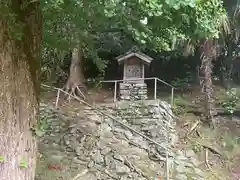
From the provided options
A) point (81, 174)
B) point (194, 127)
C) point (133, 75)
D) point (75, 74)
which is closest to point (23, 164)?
point (81, 174)

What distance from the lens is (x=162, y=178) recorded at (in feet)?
20.2

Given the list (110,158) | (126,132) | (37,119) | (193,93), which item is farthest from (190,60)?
(37,119)

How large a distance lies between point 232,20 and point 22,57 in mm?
7451

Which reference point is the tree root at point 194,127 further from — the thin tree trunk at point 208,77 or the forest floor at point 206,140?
the thin tree trunk at point 208,77

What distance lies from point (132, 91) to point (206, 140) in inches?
98.6

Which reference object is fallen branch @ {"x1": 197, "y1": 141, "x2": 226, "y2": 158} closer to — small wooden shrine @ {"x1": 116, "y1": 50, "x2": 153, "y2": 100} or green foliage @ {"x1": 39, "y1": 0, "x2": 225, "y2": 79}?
small wooden shrine @ {"x1": 116, "y1": 50, "x2": 153, "y2": 100}

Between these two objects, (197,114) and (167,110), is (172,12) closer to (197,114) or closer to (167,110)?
(167,110)

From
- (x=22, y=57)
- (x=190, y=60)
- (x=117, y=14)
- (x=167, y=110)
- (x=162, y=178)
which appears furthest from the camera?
(x=190, y=60)

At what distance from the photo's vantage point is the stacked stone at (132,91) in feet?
31.6

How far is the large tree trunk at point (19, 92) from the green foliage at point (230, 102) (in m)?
7.19

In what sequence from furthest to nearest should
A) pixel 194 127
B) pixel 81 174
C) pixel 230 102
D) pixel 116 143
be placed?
pixel 230 102, pixel 194 127, pixel 116 143, pixel 81 174

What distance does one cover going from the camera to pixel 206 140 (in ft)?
27.3

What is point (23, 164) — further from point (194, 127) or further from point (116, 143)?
point (194, 127)

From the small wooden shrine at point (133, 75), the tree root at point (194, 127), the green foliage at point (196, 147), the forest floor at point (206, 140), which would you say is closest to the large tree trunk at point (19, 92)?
the forest floor at point (206, 140)
